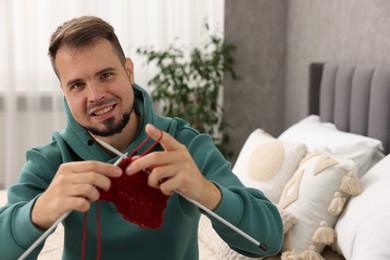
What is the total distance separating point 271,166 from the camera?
2402 millimetres

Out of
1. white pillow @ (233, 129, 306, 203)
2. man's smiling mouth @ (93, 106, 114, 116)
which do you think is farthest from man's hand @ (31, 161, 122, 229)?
white pillow @ (233, 129, 306, 203)

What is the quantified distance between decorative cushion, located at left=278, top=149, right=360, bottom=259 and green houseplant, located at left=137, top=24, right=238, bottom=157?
179 centimetres

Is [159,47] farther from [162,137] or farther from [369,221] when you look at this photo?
[162,137]

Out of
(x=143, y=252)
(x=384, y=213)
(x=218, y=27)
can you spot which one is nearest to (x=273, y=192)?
(x=384, y=213)

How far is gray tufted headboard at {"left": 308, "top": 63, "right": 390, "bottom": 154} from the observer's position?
2.40 metres

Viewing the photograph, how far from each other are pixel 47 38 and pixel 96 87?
305 centimetres

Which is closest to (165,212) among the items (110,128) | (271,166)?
(110,128)

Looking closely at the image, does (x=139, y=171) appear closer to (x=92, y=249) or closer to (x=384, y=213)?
(x=92, y=249)

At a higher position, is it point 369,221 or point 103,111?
point 103,111

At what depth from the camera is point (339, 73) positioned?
2.84 m

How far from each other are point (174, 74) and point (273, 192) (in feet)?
5.55

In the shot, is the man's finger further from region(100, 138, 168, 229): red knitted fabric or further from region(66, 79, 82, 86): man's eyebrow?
region(66, 79, 82, 86): man's eyebrow

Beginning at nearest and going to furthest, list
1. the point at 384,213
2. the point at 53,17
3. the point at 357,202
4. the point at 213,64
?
the point at 384,213, the point at 357,202, the point at 213,64, the point at 53,17

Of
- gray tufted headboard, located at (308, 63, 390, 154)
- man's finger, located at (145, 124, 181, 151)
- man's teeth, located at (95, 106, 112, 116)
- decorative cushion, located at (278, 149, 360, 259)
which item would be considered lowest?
decorative cushion, located at (278, 149, 360, 259)
